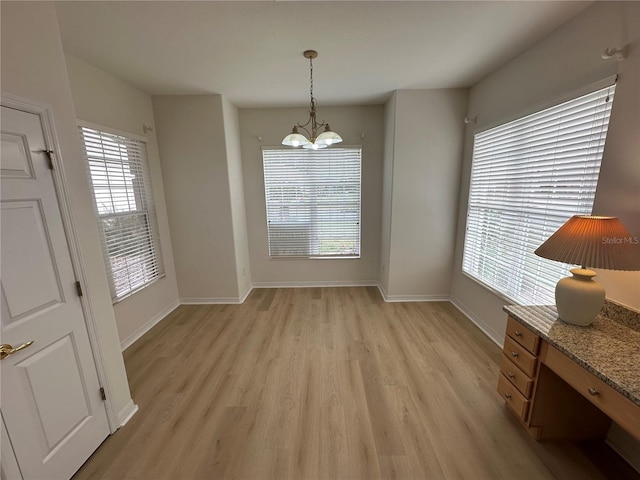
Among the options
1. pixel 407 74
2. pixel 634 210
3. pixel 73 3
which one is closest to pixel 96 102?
pixel 73 3

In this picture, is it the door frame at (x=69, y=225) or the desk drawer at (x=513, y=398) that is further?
the desk drawer at (x=513, y=398)

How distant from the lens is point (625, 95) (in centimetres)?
149

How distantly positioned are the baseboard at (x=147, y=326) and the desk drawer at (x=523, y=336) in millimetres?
3319

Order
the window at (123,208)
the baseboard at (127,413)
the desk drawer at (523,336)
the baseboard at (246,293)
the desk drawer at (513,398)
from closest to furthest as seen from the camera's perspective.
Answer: the desk drawer at (523,336)
the desk drawer at (513,398)
the baseboard at (127,413)
the window at (123,208)
the baseboard at (246,293)

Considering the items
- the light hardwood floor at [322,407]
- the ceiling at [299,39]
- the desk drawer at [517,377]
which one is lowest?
the light hardwood floor at [322,407]

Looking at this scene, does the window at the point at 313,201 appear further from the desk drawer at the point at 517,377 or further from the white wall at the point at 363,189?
the desk drawer at the point at 517,377

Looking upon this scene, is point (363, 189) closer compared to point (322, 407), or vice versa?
point (322, 407)

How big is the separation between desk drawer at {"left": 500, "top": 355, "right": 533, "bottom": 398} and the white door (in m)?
2.75

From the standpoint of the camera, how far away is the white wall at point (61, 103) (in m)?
1.18

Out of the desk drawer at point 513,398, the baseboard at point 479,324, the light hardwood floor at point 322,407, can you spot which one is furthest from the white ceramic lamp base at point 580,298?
the baseboard at point 479,324

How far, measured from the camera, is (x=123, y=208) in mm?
2742

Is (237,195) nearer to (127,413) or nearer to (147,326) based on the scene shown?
(147,326)

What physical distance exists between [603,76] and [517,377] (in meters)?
2.02

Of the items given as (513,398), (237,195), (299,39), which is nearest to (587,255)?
(513,398)
